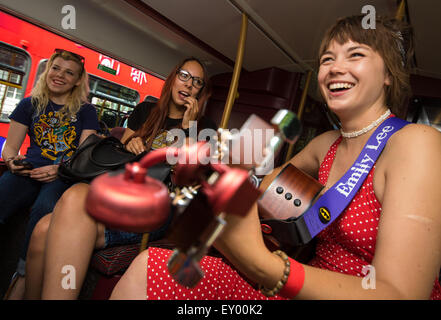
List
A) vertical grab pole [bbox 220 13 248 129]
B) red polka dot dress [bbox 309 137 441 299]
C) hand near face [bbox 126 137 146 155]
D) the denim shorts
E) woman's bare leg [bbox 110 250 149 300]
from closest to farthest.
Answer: woman's bare leg [bbox 110 250 149 300], red polka dot dress [bbox 309 137 441 299], the denim shorts, hand near face [bbox 126 137 146 155], vertical grab pole [bbox 220 13 248 129]

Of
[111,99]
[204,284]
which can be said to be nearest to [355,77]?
[204,284]

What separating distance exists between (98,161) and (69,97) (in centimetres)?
115

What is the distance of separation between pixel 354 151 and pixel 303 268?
2.15 feet

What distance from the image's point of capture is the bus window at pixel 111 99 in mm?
3350

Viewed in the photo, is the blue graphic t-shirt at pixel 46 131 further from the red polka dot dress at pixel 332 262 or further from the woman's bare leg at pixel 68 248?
the red polka dot dress at pixel 332 262

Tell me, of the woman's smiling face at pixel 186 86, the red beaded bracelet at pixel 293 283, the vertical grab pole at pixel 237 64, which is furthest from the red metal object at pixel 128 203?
the vertical grab pole at pixel 237 64

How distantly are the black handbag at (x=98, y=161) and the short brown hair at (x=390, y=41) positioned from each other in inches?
37.9

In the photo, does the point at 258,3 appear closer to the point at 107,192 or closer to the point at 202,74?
the point at 202,74

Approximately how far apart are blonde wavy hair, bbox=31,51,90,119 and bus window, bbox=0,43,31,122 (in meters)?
0.74

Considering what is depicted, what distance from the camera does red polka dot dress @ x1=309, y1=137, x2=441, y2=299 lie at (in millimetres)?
848

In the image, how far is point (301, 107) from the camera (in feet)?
10.6
